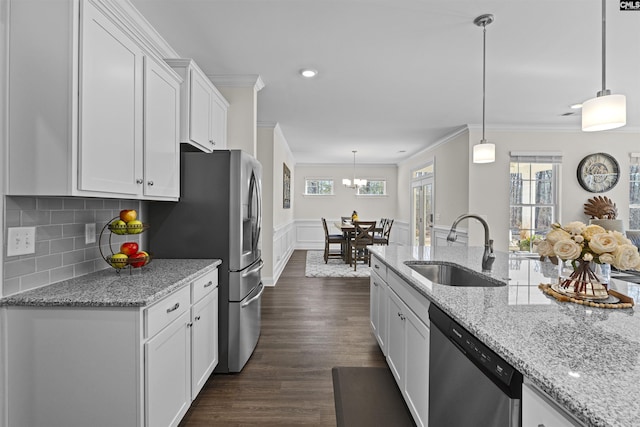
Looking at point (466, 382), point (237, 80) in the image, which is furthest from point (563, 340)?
point (237, 80)

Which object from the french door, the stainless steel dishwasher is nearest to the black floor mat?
the stainless steel dishwasher

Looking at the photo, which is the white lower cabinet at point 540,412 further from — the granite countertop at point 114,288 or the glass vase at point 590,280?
the granite countertop at point 114,288

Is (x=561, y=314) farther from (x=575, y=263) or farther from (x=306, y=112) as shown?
(x=306, y=112)

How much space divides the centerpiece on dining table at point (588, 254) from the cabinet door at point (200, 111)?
2389mm

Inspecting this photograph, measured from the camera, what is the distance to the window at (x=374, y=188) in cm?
993

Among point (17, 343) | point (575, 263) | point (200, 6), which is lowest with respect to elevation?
point (17, 343)

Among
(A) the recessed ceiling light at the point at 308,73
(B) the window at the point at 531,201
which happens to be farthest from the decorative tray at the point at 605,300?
(B) the window at the point at 531,201

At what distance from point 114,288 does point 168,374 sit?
504 mm

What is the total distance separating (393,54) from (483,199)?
332cm

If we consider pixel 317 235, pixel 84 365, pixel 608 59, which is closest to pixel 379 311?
pixel 84 365

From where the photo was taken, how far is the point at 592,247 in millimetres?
1316

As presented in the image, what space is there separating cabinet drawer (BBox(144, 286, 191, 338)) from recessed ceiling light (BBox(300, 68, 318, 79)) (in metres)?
2.29

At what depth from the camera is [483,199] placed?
536 centimetres

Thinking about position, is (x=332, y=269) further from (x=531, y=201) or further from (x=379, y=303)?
(x=379, y=303)
